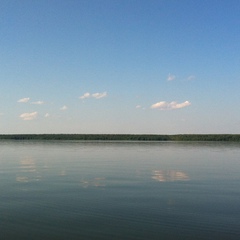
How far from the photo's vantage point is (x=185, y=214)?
1368 centimetres

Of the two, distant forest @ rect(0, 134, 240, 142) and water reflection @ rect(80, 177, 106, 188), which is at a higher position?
distant forest @ rect(0, 134, 240, 142)

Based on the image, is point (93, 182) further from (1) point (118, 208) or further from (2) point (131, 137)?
(2) point (131, 137)

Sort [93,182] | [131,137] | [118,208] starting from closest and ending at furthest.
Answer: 1. [118,208]
2. [93,182]
3. [131,137]

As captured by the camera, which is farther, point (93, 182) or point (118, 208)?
point (93, 182)

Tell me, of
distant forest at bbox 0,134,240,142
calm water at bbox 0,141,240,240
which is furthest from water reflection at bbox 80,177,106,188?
distant forest at bbox 0,134,240,142

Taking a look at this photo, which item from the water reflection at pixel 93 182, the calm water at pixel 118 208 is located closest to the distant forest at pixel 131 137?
the water reflection at pixel 93 182

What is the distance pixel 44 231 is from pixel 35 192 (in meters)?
7.29

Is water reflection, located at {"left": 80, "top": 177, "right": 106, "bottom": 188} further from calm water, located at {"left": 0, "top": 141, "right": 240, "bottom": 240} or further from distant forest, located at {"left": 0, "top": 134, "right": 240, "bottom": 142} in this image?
distant forest, located at {"left": 0, "top": 134, "right": 240, "bottom": 142}

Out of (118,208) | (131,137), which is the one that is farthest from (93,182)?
(131,137)

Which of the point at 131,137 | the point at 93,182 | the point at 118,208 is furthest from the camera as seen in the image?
the point at 131,137

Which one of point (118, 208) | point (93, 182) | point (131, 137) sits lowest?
point (118, 208)

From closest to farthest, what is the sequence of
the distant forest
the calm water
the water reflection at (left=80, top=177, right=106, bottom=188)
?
the calm water → the water reflection at (left=80, top=177, right=106, bottom=188) → the distant forest

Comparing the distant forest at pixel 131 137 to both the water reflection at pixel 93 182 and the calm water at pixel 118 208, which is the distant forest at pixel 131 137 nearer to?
the water reflection at pixel 93 182

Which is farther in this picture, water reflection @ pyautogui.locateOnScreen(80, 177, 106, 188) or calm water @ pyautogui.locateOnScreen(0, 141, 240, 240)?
water reflection @ pyautogui.locateOnScreen(80, 177, 106, 188)
